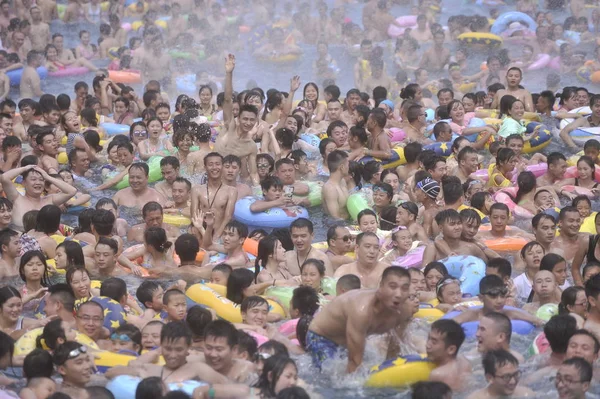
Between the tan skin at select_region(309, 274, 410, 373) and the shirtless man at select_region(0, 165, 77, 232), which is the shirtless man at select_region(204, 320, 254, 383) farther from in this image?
the shirtless man at select_region(0, 165, 77, 232)

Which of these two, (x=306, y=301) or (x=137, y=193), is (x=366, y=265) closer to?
(x=306, y=301)

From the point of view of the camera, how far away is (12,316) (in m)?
7.86

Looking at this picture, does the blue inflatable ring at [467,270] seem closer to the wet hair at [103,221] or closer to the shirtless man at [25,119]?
the wet hair at [103,221]

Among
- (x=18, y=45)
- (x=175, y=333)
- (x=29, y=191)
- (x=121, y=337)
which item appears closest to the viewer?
(x=175, y=333)

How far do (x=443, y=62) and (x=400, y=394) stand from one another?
12.3 m

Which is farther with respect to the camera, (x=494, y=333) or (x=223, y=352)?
(x=494, y=333)

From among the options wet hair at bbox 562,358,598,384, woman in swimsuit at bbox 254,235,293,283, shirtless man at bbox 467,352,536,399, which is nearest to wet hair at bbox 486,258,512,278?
woman in swimsuit at bbox 254,235,293,283

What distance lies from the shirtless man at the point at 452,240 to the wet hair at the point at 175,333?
3.16 m

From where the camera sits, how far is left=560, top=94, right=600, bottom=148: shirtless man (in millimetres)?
13234

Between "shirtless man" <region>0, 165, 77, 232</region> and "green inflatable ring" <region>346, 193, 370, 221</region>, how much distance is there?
9.43 ft

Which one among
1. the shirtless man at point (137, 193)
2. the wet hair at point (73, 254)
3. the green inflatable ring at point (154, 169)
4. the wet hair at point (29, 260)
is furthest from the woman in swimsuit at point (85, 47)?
the wet hair at point (29, 260)

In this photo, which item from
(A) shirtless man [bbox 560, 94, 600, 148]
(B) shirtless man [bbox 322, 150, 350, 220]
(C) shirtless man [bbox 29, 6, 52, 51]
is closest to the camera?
(B) shirtless man [bbox 322, 150, 350, 220]

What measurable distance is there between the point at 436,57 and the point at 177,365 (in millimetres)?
12752

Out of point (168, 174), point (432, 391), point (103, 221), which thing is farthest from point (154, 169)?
point (432, 391)
